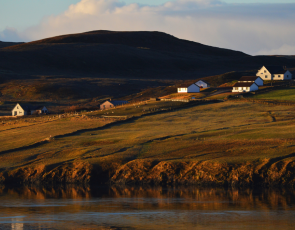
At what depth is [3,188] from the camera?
5088 centimetres

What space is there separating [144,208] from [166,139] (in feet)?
82.9

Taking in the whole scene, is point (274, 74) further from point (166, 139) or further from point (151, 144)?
point (151, 144)

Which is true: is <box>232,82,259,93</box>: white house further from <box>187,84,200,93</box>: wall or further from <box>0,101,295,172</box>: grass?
<box>0,101,295,172</box>: grass

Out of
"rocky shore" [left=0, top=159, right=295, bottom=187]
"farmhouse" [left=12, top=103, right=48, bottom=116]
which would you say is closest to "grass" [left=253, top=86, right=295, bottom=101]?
"farmhouse" [left=12, top=103, right=48, bottom=116]

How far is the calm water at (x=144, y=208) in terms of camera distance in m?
32.2

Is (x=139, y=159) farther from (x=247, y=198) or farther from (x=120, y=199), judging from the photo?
(x=247, y=198)

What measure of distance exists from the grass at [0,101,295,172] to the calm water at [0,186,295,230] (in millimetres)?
6370

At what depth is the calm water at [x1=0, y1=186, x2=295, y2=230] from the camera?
32156 mm

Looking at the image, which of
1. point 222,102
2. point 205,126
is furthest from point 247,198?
point 222,102

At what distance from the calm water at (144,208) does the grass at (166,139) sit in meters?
6.37

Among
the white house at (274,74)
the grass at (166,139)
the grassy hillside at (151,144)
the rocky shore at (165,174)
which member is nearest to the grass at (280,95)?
the grass at (166,139)

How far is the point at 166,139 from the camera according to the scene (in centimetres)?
6297

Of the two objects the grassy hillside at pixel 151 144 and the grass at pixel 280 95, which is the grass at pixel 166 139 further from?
the grass at pixel 280 95

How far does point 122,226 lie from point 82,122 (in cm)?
5669
